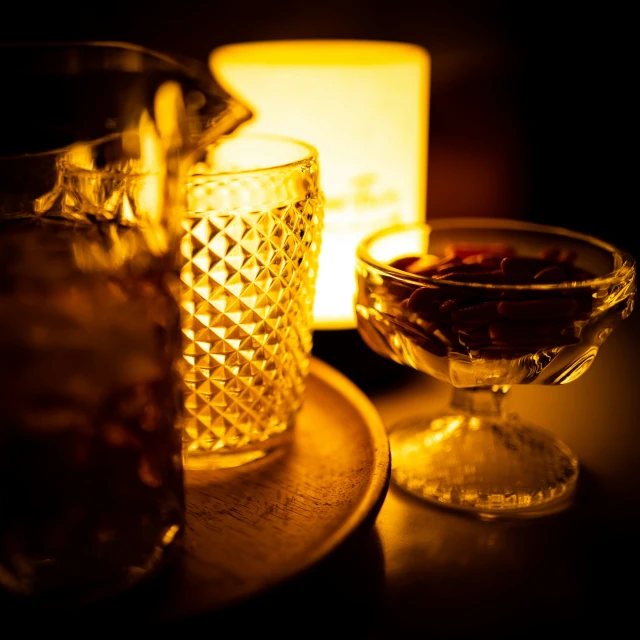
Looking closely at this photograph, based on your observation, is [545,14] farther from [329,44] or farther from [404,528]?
[404,528]

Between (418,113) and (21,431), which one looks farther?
(418,113)

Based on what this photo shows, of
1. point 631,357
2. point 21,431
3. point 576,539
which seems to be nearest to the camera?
point 21,431

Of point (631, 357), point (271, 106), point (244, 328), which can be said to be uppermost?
point (271, 106)

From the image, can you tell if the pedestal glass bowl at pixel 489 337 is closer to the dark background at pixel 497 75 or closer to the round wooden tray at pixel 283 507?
the round wooden tray at pixel 283 507

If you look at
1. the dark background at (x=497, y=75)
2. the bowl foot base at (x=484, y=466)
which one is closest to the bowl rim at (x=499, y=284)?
the bowl foot base at (x=484, y=466)

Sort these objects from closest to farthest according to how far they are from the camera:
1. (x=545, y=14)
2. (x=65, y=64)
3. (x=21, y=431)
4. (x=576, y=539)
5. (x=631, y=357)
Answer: (x=21, y=431), (x=576, y=539), (x=65, y=64), (x=631, y=357), (x=545, y=14)

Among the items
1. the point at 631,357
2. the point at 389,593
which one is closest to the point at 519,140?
the point at 631,357

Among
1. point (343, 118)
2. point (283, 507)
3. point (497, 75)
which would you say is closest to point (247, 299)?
point (283, 507)
